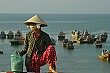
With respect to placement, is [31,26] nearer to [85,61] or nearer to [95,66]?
[95,66]

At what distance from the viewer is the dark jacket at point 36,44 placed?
4672 millimetres

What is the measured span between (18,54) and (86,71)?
755 inches

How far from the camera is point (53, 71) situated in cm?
436

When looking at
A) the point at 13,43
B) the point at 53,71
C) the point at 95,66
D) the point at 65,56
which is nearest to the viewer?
the point at 53,71

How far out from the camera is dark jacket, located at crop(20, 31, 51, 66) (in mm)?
4672

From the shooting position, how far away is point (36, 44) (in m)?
4.72

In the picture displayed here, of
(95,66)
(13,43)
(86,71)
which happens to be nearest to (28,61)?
(86,71)

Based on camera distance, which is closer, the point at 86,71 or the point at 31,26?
the point at 31,26

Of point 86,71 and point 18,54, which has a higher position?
point 18,54

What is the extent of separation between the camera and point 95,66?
2633 centimetres

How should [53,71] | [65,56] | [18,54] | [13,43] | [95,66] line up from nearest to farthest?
[53,71]
[18,54]
[95,66]
[65,56]
[13,43]

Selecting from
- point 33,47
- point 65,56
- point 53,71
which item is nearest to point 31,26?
point 33,47

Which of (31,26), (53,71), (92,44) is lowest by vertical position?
(92,44)

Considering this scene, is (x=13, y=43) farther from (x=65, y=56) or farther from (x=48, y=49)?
(x=48, y=49)
